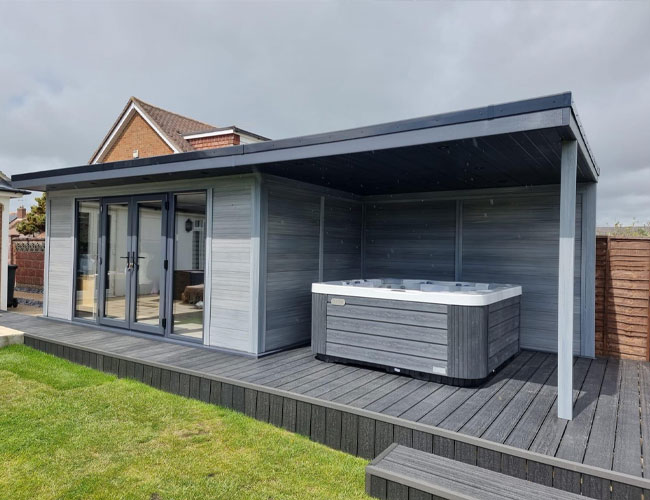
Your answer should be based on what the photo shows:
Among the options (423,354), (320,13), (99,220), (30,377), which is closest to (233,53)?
(320,13)

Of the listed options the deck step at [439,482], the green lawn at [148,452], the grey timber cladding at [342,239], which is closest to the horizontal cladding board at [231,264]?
the green lawn at [148,452]

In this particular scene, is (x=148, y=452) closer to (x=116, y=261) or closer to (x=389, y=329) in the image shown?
(x=389, y=329)

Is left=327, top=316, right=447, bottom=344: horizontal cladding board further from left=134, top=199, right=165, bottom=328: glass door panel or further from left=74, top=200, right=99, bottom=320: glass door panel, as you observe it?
left=74, top=200, right=99, bottom=320: glass door panel

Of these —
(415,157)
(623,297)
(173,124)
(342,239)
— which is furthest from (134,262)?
(173,124)

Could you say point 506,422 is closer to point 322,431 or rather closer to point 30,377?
point 322,431

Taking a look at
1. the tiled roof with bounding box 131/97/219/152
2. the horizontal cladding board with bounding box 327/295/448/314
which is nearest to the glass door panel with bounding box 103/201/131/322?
the horizontal cladding board with bounding box 327/295/448/314

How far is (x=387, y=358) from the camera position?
3.81 meters

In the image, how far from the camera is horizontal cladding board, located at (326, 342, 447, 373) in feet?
11.7

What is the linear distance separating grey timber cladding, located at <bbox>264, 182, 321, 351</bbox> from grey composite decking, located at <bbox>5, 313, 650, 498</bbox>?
0.35 meters

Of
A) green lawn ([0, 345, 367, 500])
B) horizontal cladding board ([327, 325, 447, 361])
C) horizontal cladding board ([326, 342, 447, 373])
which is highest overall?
horizontal cladding board ([327, 325, 447, 361])

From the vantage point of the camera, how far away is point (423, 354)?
360cm

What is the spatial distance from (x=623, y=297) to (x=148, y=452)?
4.70m

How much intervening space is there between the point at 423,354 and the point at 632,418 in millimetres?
1434

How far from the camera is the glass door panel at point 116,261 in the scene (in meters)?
5.42
